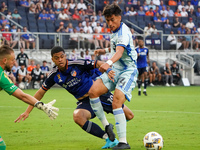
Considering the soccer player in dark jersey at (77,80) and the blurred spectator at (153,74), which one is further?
the blurred spectator at (153,74)

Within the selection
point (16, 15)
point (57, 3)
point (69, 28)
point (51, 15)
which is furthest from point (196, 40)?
point (16, 15)

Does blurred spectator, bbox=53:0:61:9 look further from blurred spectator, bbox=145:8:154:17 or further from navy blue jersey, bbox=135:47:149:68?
navy blue jersey, bbox=135:47:149:68

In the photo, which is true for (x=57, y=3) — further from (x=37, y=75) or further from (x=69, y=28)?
(x=37, y=75)

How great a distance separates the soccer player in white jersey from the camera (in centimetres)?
663

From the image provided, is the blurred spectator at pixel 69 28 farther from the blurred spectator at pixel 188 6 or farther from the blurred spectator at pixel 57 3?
the blurred spectator at pixel 188 6

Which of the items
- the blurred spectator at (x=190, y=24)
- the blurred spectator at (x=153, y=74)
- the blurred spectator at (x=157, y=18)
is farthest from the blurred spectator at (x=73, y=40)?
the blurred spectator at (x=190, y=24)

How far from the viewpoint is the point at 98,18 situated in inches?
1158

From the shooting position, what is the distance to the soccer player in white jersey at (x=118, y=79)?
21.8ft

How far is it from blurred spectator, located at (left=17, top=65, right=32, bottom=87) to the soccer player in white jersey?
Answer: 58.4ft

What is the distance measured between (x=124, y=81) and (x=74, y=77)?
1.02m

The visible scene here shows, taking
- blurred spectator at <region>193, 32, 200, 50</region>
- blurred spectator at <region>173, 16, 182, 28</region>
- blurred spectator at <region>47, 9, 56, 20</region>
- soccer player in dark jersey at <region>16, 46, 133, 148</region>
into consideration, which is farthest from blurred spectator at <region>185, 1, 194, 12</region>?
soccer player in dark jersey at <region>16, 46, 133, 148</region>

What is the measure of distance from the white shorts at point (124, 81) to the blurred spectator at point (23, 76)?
17.9 m

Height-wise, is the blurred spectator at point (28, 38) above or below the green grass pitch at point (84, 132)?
above

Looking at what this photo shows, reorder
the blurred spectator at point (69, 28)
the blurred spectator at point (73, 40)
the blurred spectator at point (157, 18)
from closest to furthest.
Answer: the blurred spectator at point (73, 40), the blurred spectator at point (69, 28), the blurred spectator at point (157, 18)
